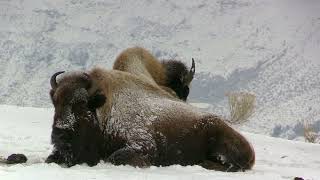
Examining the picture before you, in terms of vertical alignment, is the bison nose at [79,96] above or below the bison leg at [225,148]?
above

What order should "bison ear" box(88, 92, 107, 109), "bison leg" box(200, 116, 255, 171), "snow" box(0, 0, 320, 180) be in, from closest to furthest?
1. "bison ear" box(88, 92, 107, 109)
2. "bison leg" box(200, 116, 255, 171)
3. "snow" box(0, 0, 320, 180)

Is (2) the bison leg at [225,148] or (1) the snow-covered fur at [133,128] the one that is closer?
(1) the snow-covered fur at [133,128]

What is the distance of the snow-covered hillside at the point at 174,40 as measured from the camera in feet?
441

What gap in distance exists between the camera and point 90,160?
6.88m

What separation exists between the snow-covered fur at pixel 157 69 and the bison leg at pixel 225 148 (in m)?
1.30

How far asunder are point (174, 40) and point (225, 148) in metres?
165

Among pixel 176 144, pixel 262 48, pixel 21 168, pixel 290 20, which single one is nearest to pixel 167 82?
pixel 176 144

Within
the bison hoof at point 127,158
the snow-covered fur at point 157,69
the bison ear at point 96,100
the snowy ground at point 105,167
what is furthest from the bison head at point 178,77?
the bison hoof at point 127,158

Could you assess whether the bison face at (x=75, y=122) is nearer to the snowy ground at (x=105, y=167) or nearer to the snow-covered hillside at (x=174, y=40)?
the snowy ground at (x=105, y=167)

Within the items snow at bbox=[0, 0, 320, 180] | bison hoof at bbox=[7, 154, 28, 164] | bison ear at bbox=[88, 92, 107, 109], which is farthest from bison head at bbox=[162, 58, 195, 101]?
snow at bbox=[0, 0, 320, 180]

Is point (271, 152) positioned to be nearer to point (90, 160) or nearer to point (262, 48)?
point (90, 160)

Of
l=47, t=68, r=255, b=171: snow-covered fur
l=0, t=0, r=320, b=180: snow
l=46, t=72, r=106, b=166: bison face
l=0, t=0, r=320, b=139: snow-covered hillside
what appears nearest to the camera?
l=46, t=72, r=106, b=166: bison face

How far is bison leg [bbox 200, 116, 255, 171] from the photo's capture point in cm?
750

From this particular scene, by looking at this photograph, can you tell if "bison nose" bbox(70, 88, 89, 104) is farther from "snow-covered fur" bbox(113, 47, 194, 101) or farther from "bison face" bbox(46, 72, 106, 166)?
"snow-covered fur" bbox(113, 47, 194, 101)
